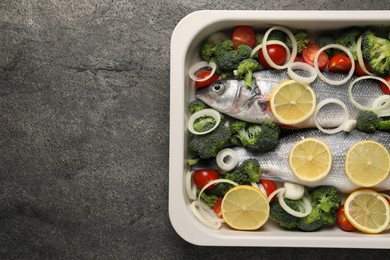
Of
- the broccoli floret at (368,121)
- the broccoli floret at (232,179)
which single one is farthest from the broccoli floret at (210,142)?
the broccoli floret at (368,121)

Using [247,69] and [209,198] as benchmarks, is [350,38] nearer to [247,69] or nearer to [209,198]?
[247,69]

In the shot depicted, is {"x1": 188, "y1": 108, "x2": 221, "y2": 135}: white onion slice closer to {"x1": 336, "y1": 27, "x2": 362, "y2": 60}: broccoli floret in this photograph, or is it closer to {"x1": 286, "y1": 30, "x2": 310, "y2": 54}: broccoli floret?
{"x1": 286, "y1": 30, "x2": 310, "y2": 54}: broccoli floret

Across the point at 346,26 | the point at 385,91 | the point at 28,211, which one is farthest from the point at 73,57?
the point at 385,91

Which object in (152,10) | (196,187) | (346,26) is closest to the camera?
(346,26)

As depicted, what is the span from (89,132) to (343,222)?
1293 mm

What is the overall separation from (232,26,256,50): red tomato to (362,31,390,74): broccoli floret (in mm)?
473

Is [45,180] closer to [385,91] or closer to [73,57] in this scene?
[73,57]

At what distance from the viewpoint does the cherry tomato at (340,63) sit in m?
2.08

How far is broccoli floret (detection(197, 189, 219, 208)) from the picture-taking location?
7.07 ft

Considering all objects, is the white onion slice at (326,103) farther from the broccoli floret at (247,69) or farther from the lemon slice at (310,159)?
the broccoli floret at (247,69)

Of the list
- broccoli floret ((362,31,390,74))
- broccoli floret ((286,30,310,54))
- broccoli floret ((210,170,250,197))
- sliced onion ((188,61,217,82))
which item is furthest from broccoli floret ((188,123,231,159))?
broccoli floret ((362,31,390,74))

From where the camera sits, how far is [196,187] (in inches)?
85.5

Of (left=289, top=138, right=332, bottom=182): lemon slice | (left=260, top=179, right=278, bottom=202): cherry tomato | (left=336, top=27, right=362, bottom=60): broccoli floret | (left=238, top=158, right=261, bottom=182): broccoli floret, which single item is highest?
(left=336, top=27, right=362, bottom=60): broccoli floret

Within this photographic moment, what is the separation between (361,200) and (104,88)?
1.33 m
